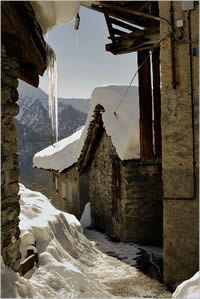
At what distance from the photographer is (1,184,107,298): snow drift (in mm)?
3193

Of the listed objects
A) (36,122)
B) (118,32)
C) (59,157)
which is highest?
(118,32)

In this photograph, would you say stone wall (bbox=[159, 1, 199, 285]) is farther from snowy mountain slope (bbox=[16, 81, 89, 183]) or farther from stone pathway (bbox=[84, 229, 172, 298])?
snowy mountain slope (bbox=[16, 81, 89, 183])

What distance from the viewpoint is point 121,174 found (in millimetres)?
9000

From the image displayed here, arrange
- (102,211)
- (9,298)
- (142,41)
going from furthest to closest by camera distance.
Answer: (102,211) → (142,41) → (9,298)

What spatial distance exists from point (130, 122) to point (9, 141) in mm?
5918

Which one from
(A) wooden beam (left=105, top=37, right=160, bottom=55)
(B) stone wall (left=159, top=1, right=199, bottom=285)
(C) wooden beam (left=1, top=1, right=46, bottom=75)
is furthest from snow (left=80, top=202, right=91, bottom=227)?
(C) wooden beam (left=1, top=1, right=46, bottom=75)

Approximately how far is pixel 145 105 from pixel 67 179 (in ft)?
23.8

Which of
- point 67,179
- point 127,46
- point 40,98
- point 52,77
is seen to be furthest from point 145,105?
point 40,98

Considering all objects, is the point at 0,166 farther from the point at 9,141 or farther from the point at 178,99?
the point at 178,99

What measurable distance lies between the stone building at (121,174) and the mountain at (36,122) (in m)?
23.2

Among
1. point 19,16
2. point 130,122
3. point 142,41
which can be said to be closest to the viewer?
point 19,16

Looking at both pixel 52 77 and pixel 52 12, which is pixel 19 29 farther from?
pixel 52 77

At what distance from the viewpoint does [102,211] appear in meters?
10.6

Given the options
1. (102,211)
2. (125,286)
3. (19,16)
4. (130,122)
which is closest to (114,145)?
(130,122)
